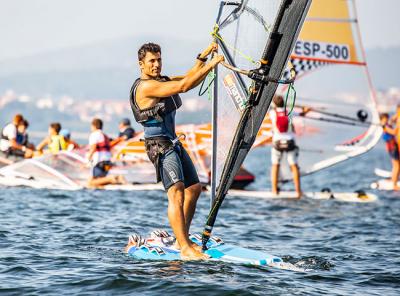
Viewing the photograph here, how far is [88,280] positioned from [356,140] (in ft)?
42.2

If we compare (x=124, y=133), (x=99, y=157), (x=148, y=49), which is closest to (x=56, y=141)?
(x=124, y=133)

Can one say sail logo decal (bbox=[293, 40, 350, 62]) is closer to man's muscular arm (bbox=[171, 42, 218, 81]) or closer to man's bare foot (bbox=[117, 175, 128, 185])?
man's bare foot (bbox=[117, 175, 128, 185])

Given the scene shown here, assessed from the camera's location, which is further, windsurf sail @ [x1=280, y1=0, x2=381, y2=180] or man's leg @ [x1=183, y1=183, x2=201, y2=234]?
windsurf sail @ [x1=280, y1=0, x2=381, y2=180]

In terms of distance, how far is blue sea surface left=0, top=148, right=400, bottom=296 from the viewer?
26.6 feet

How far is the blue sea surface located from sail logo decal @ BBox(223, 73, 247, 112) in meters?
1.72

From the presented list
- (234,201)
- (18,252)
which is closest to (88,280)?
(18,252)

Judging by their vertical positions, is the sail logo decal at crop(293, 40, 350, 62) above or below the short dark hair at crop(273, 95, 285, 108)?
above

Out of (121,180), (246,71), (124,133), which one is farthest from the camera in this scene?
(124,133)

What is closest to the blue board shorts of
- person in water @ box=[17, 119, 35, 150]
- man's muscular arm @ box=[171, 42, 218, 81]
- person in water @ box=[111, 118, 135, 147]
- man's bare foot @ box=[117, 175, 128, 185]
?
man's muscular arm @ box=[171, 42, 218, 81]

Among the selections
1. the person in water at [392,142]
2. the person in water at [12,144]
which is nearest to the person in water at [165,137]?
the person in water at [12,144]

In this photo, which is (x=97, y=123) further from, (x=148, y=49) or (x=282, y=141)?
(x=148, y=49)

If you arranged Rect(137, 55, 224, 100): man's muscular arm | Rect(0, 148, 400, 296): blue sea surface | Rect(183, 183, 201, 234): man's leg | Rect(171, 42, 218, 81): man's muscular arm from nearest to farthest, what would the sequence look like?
Rect(0, 148, 400, 296): blue sea surface < Rect(137, 55, 224, 100): man's muscular arm < Rect(171, 42, 218, 81): man's muscular arm < Rect(183, 183, 201, 234): man's leg

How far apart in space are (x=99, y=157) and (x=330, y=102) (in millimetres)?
5655

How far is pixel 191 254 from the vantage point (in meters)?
9.16
